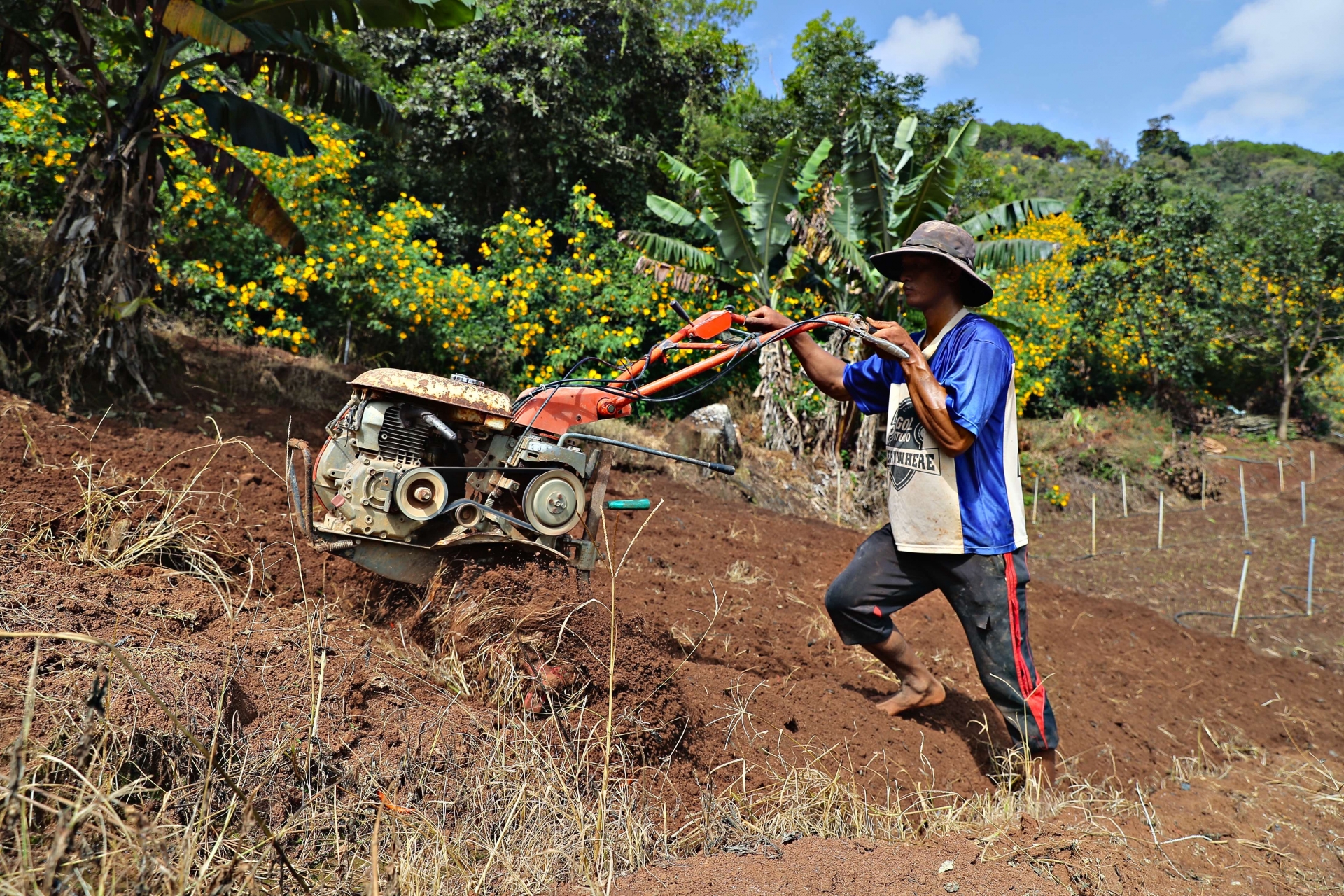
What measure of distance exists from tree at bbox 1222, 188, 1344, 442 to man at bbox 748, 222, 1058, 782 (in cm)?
1988

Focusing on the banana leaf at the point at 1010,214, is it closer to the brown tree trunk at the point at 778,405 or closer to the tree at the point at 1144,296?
the brown tree trunk at the point at 778,405

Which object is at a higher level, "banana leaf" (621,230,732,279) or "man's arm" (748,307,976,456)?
"banana leaf" (621,230,732,279)

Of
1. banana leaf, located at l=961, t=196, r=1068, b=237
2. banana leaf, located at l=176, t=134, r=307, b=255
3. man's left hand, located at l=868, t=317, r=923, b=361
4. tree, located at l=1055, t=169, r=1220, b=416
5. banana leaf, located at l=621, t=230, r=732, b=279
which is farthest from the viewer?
tree, located at l=1055, t=169, r=1220, b=416

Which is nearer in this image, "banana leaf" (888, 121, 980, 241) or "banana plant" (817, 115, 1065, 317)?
"banana leaf" (888, 121, 980, 241)

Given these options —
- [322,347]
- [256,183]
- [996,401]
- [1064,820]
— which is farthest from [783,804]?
[322,347]

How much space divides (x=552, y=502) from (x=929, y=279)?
171cm

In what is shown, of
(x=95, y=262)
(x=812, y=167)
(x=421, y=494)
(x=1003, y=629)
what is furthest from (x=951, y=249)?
(x=812, y=167)

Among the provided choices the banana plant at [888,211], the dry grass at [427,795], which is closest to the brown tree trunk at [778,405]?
the banana plant at [888,211]

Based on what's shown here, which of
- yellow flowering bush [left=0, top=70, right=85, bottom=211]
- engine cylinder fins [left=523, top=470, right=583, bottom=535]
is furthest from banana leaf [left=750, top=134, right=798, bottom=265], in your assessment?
engine cylinder fins [left=523, top=470, right=583, bottom=535]

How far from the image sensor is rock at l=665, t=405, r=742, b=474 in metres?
10.1

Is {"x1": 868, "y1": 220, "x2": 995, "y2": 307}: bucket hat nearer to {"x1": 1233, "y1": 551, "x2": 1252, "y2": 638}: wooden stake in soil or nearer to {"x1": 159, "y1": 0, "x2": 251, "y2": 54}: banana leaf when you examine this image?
{"x1": 159, "y1": 0, "x2": 251, "y2": 54}: banana leaf

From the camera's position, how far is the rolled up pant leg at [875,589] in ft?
12.1

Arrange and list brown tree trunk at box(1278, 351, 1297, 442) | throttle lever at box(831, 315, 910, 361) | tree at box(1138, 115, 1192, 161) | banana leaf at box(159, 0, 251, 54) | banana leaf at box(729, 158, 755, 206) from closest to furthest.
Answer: throttle lever at box(831, 315, 910, 361)
banana leaf at box(159, 0, 251, 54)
banana leaf at box(729, 158, 755, 206)
brown tree trunk at box(1278, 351, 1297, 442)
tree at box(1138, 115, 1192, 161)

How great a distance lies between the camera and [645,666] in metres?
3.54
